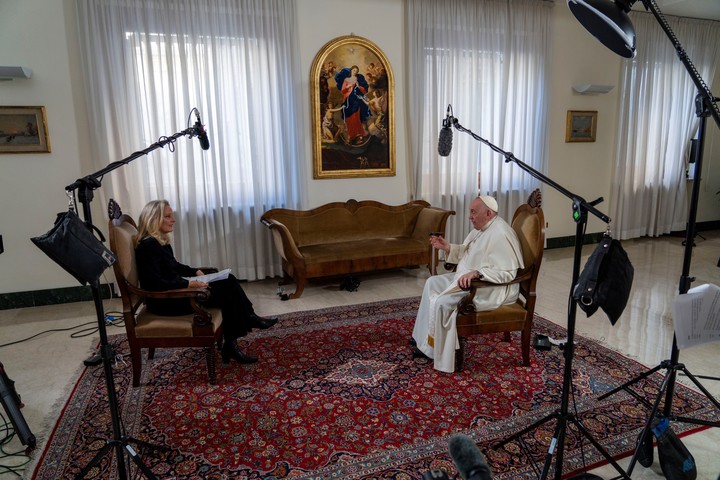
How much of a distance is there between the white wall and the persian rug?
2.09 m

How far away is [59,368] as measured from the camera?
342cm

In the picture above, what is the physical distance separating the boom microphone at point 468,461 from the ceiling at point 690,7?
25.7 feet

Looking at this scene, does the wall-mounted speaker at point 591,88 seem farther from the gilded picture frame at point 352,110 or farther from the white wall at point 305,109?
the gilded picture frame at point 352,110

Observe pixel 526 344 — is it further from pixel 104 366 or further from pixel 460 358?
pixel 104 366

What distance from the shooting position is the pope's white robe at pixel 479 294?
10.3 feet

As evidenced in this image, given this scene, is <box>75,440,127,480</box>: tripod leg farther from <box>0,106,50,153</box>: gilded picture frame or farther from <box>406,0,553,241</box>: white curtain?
<box>406,0,553,241</box>: white curtain

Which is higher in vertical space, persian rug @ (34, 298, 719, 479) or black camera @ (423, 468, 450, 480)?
black camera @ (423, 468, 450, 480)

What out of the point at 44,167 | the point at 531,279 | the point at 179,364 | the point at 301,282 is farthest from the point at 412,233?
the point at 44,167

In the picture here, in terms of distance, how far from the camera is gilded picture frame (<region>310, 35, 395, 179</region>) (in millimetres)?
5566

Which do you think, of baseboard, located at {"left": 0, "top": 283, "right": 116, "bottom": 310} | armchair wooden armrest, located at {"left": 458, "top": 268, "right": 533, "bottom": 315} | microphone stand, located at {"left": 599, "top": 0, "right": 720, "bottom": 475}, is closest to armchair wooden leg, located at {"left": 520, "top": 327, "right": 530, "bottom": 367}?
armchair wooden armrest, located at {"left": 458, "top": 268, "right": 533, "bottom": 315}

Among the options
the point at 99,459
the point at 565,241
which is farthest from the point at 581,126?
the point at 99,459

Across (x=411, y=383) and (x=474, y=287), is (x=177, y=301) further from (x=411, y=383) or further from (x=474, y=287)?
(x=474, y=287)

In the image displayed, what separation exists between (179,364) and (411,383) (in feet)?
5.70

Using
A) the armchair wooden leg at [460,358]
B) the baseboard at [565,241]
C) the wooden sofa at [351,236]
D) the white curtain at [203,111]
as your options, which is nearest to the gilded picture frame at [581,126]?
the baseboard at [565,241]
